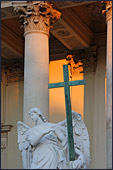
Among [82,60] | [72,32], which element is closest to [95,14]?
[72,32]

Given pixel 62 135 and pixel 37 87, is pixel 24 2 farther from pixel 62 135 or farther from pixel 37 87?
pixel 62 135

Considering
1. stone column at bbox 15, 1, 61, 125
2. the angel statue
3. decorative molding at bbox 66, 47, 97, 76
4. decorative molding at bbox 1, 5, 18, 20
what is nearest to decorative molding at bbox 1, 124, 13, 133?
decorative molding at bbox 66, 47, 97, 76

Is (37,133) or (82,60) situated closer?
(37,133)

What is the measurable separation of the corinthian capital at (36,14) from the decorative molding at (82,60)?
5.40m

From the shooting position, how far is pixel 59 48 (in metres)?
29.5

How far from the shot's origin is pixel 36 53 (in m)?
22.2

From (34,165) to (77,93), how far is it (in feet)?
32.2

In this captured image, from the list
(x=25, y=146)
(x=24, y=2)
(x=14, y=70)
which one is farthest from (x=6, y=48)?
(x=25, y=146)

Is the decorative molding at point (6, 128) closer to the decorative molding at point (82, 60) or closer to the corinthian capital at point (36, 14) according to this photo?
the decorative molding at point (82, 60)

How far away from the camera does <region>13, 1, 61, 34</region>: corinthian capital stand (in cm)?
2275

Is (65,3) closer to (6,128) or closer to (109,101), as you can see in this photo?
(109,101)

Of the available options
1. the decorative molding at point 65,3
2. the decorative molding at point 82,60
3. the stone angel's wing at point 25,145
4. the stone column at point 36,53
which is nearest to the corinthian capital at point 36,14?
the stone column at point 36,53

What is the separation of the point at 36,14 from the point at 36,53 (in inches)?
62.0

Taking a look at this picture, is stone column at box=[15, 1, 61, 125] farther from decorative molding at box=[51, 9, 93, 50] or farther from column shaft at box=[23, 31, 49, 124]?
decorative molding at box=[51, 9, 93, 50]
